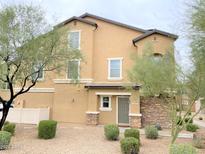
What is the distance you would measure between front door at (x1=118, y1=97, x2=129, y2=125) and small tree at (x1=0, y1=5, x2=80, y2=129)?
8494 mm

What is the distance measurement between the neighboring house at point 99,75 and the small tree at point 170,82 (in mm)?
8001

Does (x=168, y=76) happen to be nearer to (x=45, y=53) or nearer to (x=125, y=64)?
(x=45, y=53)

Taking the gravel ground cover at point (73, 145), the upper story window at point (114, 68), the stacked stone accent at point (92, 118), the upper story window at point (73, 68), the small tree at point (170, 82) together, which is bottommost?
the gravel ground cover at point (73, 145)

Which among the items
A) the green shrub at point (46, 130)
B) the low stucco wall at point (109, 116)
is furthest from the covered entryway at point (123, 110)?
the green shrub at point (46, 130)

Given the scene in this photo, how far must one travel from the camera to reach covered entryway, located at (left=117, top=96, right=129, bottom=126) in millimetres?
22578

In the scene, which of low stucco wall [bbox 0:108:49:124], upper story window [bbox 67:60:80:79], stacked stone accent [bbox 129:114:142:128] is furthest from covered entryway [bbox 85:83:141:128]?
low stucco wall [bbox 0:108:49:124]

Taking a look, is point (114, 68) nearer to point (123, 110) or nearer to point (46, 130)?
point (123, 110)

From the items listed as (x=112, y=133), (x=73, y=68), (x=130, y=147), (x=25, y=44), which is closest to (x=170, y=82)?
(x=130, y=147)

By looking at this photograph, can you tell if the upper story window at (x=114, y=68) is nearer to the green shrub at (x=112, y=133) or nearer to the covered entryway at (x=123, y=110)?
the covered entryway at (x=123, y=110)

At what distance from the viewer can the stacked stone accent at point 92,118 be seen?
22.1m

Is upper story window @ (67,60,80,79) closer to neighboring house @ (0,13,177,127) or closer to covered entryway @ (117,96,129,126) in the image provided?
neighboring house @ (0,13,177,127)

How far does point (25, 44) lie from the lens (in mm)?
14406

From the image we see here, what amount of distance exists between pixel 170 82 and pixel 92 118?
11.4 meters

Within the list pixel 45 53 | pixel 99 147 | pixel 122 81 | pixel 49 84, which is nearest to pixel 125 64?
pixel 122 81
